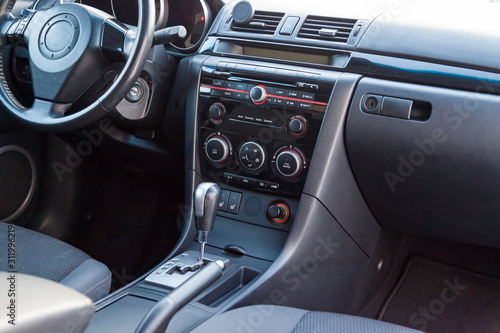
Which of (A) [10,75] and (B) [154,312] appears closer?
(B) [154,312]

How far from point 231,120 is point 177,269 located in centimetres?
43

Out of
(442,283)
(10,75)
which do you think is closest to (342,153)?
(442,283)

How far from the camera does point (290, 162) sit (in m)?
1.38

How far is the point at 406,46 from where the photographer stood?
4.39 feet

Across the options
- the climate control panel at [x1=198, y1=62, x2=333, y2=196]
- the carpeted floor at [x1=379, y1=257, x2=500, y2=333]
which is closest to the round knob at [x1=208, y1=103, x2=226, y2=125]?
the climate control panel at [x1=198, y1=62, x2=333, y2=196]

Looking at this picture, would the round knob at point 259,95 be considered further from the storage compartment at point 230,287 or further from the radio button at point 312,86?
the storage compartment at point 230,287

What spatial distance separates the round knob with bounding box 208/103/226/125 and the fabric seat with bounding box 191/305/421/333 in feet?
1.86

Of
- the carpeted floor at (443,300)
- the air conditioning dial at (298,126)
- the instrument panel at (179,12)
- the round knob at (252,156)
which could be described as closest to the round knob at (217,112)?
the round knob at (252,156)

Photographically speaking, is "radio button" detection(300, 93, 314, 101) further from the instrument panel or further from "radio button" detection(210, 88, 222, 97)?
the instrument panel

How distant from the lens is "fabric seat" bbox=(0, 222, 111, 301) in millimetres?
1212

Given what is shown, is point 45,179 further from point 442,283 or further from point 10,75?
point 442,283

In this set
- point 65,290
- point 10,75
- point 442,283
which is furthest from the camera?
point 442,283

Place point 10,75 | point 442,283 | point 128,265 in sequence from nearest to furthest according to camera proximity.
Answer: point 10,75 → point 442,283 → point 128,265

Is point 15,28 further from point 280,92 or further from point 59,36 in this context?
point 280,92
